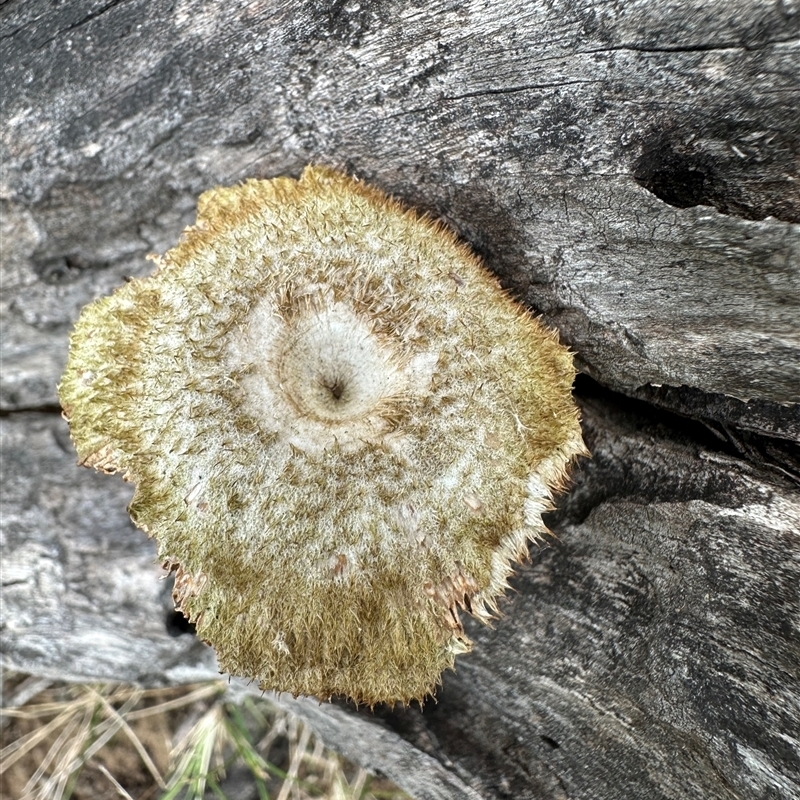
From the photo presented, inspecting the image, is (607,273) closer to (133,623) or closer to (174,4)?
(174,4)

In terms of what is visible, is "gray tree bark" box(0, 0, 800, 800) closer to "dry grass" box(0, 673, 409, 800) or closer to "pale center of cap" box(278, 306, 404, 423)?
"pale center of cap" box(278, 306, 404, 423)

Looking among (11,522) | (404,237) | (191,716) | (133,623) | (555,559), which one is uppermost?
(404,237)

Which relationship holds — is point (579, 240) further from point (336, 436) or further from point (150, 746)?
point (150, 746)

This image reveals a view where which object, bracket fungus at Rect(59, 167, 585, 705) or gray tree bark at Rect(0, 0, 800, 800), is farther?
bracket fungus at Rect(59, 167, 585, 705)

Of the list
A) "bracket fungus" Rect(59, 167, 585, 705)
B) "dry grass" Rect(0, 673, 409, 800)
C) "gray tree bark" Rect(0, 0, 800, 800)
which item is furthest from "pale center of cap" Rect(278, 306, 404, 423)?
"dry grass" Rect(0, 673, 409, 800)

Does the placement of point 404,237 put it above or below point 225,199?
below

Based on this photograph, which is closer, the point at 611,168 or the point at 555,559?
the point at 611,168

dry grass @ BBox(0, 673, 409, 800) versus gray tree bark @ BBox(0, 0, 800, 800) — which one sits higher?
gray tree bark @ BBox(0, 0, 800, 800)

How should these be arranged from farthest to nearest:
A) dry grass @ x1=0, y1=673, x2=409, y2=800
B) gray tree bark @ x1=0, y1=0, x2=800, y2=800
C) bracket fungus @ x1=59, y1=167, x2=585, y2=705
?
dry grass @ x1=0, y1=673, x2=409, y2=800 → bracket fungus @ x1=59, y1=167, x2=585, y2=705 → gray tree bark @ x1=0, y1=0, x2=800, y2=800

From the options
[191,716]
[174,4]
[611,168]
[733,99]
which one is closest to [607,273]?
[611,168]
